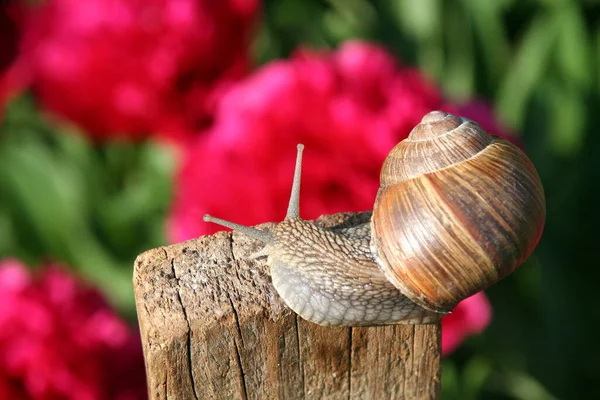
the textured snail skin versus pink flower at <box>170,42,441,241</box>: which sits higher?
pink flower at <box>170,42,441,241</box>

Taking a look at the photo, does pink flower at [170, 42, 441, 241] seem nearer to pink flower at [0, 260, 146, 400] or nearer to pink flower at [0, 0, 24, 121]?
pink flower at [0, 260, 146, 400]

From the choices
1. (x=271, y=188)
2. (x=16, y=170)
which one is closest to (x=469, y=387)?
(x=271, y=188)

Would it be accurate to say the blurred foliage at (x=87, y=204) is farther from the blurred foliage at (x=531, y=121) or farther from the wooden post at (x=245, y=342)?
the wooden post at (x=245, y=342)

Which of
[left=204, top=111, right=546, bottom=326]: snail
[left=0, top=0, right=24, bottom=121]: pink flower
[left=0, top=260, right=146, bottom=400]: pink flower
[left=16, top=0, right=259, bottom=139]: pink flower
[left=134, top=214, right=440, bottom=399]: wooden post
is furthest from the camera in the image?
[left=0, top=0, right=24, bottom=121]: pink flower

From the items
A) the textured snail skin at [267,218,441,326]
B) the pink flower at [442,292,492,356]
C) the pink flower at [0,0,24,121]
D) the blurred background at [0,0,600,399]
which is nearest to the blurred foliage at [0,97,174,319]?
the blurred background at [0,0,600,399]

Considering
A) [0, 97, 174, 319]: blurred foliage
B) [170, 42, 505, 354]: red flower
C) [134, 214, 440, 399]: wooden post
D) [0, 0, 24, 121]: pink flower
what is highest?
[0, 0, 24, 121]: pink flower

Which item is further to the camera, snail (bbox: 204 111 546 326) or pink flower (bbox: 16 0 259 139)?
pink flower (bbox: 16 0 259 139)

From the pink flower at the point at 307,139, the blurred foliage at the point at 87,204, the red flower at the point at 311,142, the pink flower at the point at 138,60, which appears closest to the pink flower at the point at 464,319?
the red flower at the point at 311,142

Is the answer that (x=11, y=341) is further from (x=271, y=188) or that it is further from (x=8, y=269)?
(x=271, y=188)
